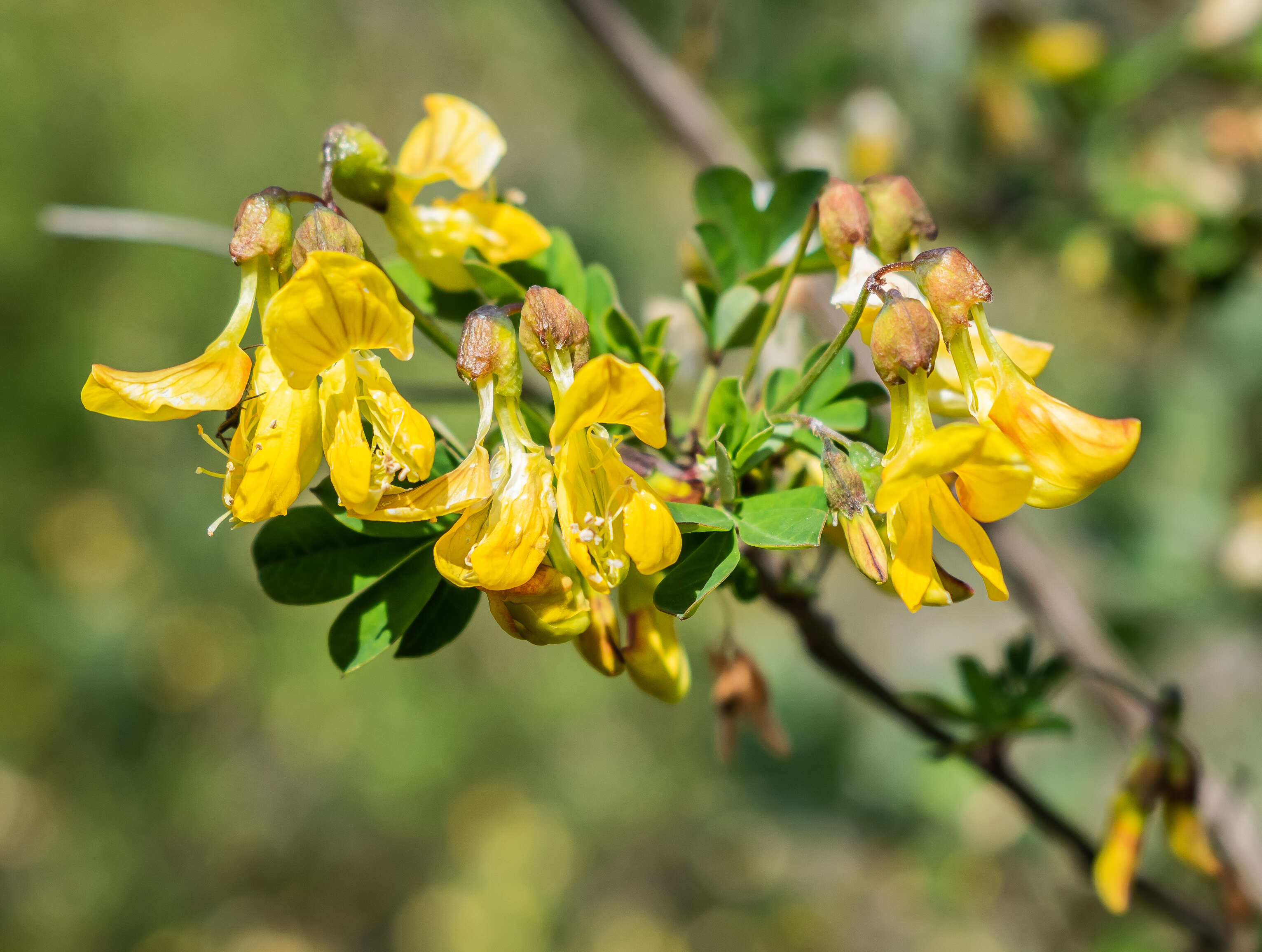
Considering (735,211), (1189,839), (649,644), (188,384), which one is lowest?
(1189,839)

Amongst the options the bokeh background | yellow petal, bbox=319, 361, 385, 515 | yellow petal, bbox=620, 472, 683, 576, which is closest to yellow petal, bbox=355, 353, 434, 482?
yellow petal, bbox=319, 361, 385, 515

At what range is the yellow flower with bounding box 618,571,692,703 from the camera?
0.61m

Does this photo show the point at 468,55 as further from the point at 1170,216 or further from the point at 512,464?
the point at 512,464

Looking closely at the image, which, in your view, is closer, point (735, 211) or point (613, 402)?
point (613, 402)

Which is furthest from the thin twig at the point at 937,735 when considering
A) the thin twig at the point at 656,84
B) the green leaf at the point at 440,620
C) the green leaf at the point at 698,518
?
the thin twig at the point at 656,84

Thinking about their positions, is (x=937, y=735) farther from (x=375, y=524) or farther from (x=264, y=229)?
(x=264, y=229)

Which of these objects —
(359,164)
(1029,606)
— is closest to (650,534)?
(359,164)

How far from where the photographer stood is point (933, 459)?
44 cm

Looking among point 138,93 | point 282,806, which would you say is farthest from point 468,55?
point 282,806

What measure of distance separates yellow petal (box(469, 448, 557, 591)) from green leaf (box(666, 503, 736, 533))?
8cm

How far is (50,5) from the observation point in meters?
4.96

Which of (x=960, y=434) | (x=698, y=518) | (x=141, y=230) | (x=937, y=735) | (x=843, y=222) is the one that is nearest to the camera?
(x=960, y=434)

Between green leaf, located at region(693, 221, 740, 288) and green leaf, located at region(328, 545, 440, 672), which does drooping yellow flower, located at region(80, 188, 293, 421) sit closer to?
green leaf, located at region(328, 545, 440, 672)

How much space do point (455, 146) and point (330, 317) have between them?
0.95 feet
